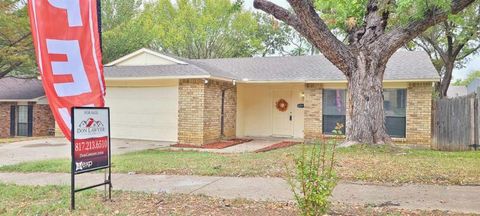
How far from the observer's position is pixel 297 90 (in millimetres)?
17547

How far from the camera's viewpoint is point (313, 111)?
16.1 meters

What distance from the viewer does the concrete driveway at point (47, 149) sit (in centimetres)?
1122

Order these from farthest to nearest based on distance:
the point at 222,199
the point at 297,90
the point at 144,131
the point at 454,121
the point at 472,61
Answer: the point at 472,61, the point at 297,90, the point at 144,131, the point at 454,121, the point at 222,199

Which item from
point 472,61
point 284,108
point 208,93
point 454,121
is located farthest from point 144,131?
point 472,61

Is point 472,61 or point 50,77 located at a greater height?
point 472,61

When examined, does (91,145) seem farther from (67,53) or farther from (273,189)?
(273,189)

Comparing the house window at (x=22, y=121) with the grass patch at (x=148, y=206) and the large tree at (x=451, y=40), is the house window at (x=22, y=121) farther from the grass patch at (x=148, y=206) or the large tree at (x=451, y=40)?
the large tree at (x=451, y=40)

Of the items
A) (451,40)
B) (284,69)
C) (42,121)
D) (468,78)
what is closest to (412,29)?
(284,69)

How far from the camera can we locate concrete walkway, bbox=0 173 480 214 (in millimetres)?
5297

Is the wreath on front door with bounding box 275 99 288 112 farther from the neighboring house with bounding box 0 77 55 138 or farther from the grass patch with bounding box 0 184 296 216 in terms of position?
the neighboring house with bounding box 0 77 55 138

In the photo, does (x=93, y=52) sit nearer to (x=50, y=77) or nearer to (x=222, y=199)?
(x=50, y=77)

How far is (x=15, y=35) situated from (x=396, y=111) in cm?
1776

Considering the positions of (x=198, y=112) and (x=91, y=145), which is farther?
(x=198, y=112)

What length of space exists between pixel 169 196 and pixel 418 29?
8.44 m
